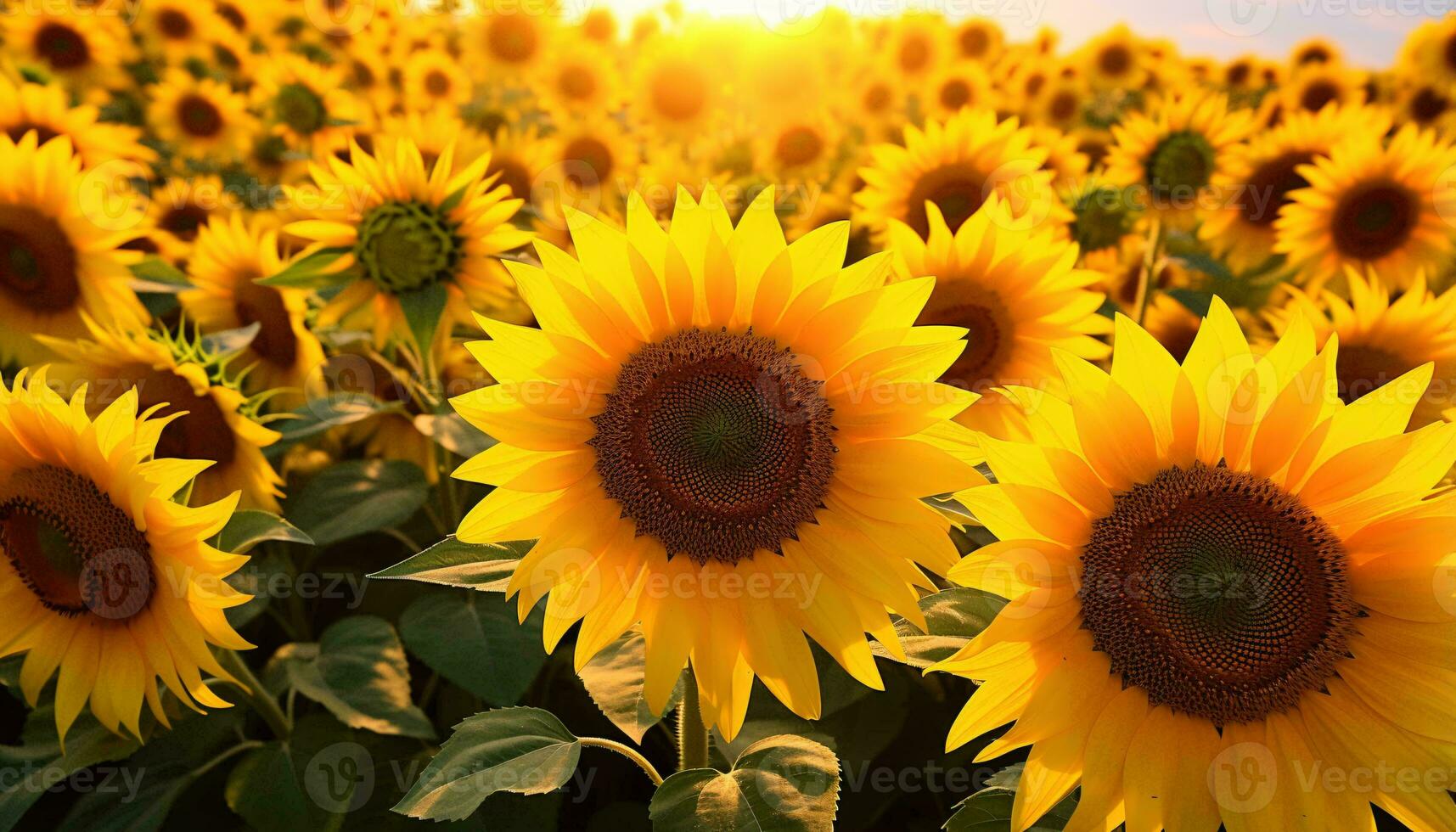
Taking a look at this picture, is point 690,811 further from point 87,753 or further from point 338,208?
point 338,208

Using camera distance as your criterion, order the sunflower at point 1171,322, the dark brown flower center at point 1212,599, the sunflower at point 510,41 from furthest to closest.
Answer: the sunflower at point 510,41 → the sunflower at point 1171,322 → the dark brown flower center at point 1212,599

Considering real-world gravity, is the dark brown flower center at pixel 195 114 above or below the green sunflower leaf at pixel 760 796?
above

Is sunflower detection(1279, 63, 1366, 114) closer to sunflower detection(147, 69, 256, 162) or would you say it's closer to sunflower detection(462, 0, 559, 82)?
sunflower detection(462, 0, 559, 82)

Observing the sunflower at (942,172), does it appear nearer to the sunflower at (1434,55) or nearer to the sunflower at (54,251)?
the sunflower at (54,251)

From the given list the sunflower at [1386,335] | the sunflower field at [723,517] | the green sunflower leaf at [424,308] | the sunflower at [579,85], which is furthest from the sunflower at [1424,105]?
the green sunflower leaf at [424,308]

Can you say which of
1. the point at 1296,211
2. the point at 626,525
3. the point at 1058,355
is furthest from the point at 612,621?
the point at 1296,211

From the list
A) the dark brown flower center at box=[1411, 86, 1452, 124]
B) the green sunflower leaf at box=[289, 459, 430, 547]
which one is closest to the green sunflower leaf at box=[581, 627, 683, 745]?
the green sunflower leaf at box=[289, 459, 430, 547]
